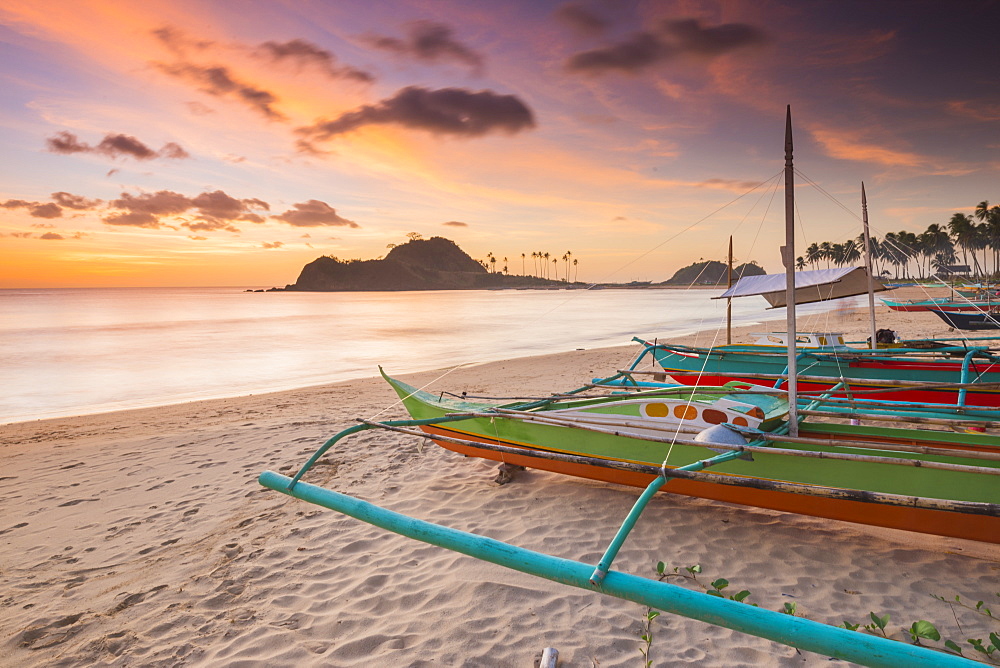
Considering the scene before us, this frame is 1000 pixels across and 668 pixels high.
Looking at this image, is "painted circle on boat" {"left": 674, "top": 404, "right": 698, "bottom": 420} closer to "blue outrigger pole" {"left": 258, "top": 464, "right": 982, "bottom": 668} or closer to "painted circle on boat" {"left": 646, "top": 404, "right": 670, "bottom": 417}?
"painted circle on boat" {"left": 646, "top": 404, "right": 670, "bottom": 417}

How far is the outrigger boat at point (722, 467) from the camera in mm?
1455

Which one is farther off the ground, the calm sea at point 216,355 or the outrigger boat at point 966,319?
the outrigger boat at point 966,319

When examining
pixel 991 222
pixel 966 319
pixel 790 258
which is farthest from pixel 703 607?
pixel 991 222

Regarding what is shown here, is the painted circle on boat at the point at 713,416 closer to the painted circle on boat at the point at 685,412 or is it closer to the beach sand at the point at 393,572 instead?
the painted circle on boat at the point at 685,412

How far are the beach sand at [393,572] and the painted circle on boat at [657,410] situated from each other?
85cm

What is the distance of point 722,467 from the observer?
13.9 ft

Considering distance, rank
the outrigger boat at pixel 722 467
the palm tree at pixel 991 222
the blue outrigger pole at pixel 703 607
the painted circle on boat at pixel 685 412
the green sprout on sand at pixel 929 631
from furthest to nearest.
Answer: the palm tree at pixel 991 222 < the painted circle on boat at pixel 685 412 < the green sprout on sand at pixel 929 631 < the outrigger boat at pixel 722 467 < the blue outrigger pole at pixel 703 607

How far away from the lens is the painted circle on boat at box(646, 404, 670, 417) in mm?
4969

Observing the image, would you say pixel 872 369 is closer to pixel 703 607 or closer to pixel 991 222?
pixel 703 607

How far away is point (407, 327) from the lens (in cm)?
3856

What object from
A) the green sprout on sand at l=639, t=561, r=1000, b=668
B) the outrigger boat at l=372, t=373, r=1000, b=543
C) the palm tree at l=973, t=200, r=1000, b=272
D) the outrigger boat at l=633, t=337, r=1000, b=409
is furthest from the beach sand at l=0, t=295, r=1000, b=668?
the palm tree at l=973, t=200, r=1000, b=272

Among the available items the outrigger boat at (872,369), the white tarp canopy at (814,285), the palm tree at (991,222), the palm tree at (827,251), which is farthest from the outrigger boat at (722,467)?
the palm tree at (827,251)

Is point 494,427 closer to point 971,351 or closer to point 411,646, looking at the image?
point 411,646

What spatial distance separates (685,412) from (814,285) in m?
6.82
